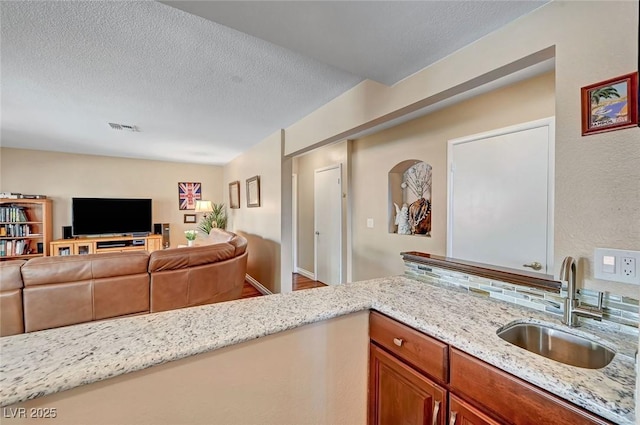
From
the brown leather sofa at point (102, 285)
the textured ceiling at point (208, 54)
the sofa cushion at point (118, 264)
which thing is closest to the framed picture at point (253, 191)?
the textured ceiling at point (208, 54)

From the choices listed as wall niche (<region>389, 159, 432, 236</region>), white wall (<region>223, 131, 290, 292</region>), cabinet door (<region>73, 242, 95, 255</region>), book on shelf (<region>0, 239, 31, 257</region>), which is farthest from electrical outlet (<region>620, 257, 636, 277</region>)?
book on shelf (<region>0, 239, 31, 257</region>)

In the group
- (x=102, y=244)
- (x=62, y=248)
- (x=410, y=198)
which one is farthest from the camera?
(x=102, y=244)

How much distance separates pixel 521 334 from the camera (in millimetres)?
1119

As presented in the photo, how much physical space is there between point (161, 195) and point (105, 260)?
4070 mm

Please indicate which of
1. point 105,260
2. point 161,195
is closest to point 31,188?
point 161,195

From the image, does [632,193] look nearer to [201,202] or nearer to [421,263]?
[421,263]

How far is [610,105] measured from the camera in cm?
101

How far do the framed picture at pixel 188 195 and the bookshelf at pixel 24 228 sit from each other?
210 cm

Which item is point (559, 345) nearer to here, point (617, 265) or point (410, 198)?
point (617, 265)

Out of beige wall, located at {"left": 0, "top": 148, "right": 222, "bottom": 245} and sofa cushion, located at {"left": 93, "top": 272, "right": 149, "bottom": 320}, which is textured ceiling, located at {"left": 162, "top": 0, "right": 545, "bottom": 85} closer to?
sofa cushion, located at {"left": 93, "top": 272, "right": 149, "bottom": 320}

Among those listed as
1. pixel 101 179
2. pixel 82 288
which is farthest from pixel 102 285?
pixel 101 179

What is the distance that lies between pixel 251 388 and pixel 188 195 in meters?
5.87

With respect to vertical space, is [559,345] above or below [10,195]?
below

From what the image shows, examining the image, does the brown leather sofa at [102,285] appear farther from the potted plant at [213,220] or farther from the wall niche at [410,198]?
the potted plant at [213,220]
